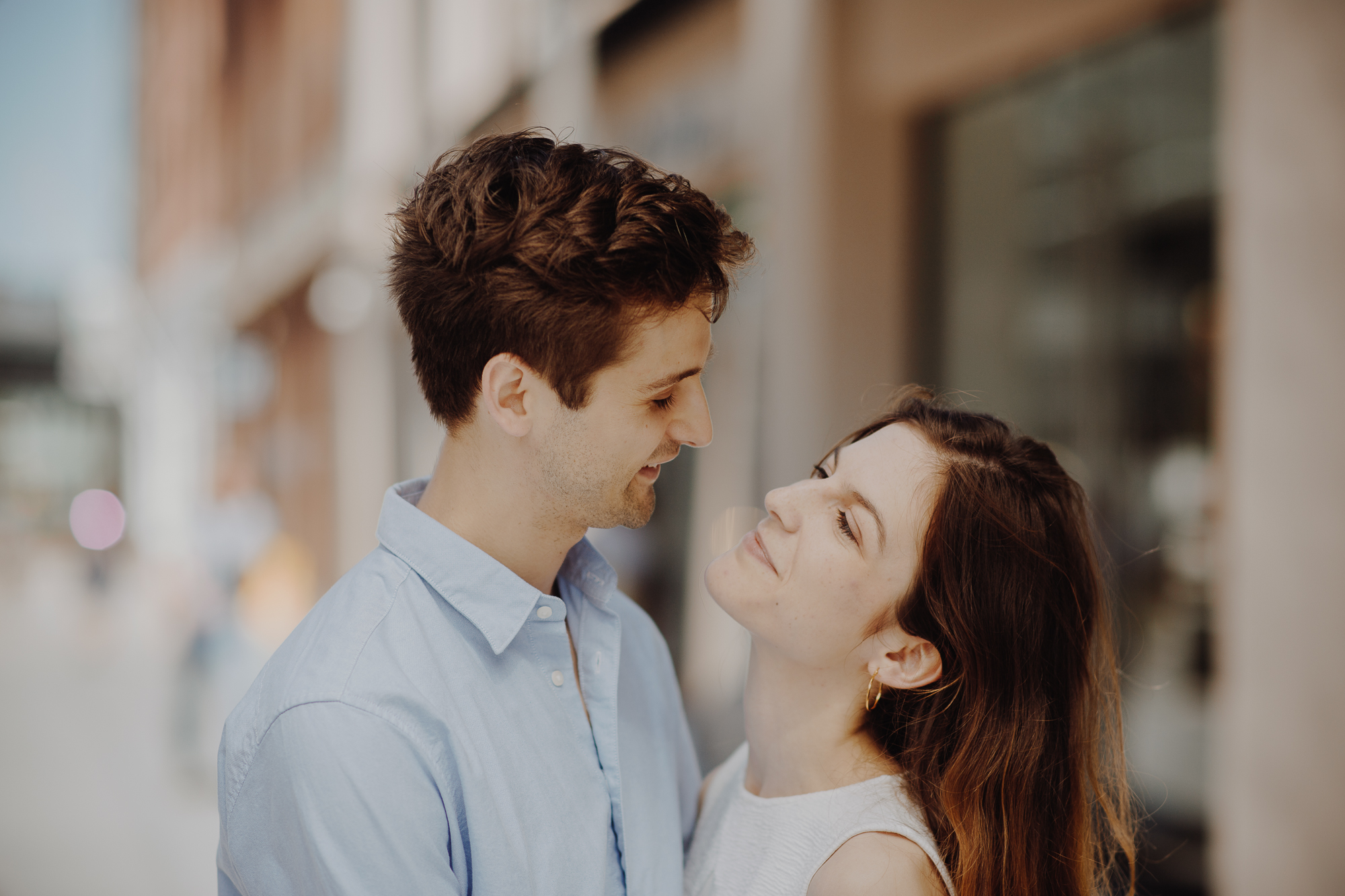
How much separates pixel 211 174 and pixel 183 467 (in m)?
4.02

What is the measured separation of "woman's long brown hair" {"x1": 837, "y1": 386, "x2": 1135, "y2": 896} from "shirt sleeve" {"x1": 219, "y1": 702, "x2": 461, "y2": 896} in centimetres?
78

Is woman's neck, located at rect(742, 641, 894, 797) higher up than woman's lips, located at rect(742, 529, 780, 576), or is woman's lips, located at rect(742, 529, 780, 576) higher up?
woman's lips, located at rect(742, 529, 780, 576)

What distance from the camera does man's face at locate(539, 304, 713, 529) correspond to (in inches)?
53.3

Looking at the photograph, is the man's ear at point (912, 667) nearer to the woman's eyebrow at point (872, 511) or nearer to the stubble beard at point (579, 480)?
the woman's eyebrow at point (872, 511)

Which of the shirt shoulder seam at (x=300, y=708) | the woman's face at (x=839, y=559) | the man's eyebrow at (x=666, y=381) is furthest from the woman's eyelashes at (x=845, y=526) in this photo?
the shirt shoulder seam at (x=300, y=708)

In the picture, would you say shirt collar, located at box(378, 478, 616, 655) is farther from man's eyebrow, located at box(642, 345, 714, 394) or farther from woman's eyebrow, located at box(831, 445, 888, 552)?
woman's eyebrow, located at box(831, 445, 888, 552)

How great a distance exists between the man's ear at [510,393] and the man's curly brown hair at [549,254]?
0.02 m

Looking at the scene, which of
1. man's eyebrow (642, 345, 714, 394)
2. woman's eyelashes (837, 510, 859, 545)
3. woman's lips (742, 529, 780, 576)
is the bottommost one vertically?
woman's lips (742, 529, 780, 576)

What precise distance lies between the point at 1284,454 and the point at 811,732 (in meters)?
2.13

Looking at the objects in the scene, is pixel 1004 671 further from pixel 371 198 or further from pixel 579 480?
pixel 371 198

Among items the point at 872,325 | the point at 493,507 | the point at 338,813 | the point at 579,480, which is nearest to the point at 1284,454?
the point at 872,325

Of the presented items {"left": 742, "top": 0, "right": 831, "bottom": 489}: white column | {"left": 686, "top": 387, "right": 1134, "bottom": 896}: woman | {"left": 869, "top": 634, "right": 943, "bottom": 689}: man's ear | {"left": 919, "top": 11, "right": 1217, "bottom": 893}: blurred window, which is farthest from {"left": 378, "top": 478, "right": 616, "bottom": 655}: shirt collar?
{"left": 919, "top": 11, "right": 1217, "bottom": 893}: blurred window

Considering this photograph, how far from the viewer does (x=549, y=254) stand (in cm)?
129

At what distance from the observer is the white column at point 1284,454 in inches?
107
